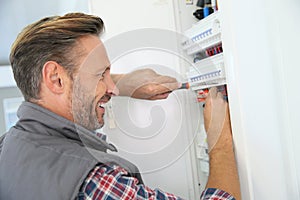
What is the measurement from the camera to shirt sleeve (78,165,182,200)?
0.69m

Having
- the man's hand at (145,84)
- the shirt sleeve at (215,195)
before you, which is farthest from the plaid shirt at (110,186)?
the man's hand at (145,84)

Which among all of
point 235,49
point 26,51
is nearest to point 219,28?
point 235,49

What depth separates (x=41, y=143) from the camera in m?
0.73

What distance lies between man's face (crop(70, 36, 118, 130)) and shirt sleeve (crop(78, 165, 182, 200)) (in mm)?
204

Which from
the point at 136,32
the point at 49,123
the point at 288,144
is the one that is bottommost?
the point at 288,144

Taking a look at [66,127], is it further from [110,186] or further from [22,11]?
[22,11]

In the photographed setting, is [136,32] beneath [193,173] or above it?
above

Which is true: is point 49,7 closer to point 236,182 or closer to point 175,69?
point 175,69

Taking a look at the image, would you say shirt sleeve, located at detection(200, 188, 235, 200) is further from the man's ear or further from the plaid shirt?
the man's ear

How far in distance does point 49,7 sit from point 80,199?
120 centimetres

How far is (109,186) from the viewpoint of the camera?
0.69 m

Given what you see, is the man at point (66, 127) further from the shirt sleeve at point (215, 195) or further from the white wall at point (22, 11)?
the white wall at point (22, 11)

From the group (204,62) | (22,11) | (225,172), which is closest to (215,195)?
(225,172)

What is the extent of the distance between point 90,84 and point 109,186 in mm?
292
